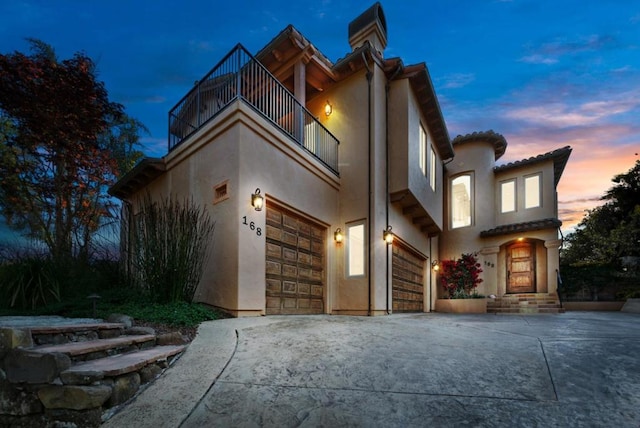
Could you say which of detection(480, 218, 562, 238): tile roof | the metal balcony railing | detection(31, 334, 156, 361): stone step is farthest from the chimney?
detection(31, 334, 156, 361): stone step

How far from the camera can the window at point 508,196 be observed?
567 inches

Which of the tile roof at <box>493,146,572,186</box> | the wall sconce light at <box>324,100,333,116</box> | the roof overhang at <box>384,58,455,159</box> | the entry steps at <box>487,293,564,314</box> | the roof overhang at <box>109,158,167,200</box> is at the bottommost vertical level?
the entry steps at <box>487,293,564,314</box>

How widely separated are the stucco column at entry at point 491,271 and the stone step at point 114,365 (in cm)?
1313

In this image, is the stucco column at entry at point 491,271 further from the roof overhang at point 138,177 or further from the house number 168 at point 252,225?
the roof overhang at point 138,177

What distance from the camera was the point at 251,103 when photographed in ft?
21.2

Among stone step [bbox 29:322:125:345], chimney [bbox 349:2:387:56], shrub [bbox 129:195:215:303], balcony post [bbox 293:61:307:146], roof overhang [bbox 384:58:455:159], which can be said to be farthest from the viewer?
chimney [bbox 349:2:387:56]

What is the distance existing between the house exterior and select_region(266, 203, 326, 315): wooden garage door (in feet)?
0.11

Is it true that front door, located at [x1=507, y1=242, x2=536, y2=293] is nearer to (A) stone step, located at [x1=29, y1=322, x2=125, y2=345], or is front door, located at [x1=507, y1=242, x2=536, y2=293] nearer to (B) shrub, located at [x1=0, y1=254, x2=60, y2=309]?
(A) stone step, located at [x1=29, y1=322, x2=125, y2=345]

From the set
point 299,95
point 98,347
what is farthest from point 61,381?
point 299,95

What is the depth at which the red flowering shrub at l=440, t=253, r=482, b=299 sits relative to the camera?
13336mm

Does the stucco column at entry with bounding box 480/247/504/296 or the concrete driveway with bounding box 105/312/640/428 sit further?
the stucco column at entry with bounding box 480/247/504/296

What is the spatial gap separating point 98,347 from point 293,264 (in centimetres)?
454

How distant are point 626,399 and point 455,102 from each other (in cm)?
1359

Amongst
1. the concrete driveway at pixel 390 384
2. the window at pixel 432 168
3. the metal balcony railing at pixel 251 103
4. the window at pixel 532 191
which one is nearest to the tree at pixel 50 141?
the metal balcony railing at pixel 251 103
